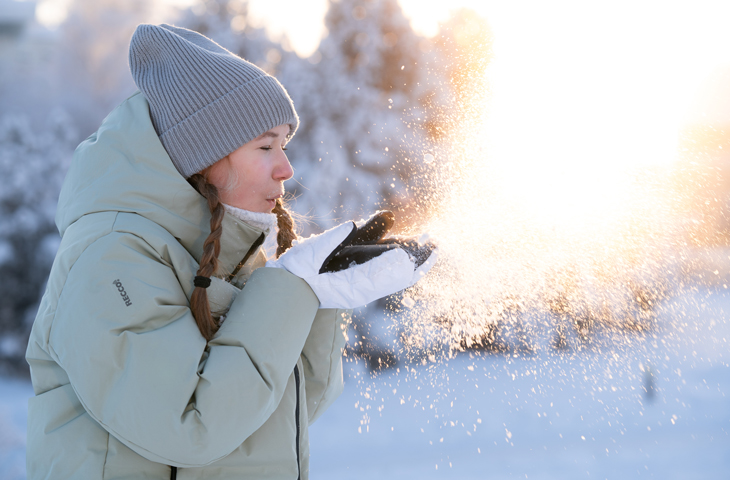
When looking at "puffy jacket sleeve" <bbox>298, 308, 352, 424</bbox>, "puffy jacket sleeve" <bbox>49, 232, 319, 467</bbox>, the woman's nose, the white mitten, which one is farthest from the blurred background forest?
"puffy jacket sleeve" <bbox>49, 232, 319, 467</bbox>

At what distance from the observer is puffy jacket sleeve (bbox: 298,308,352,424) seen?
1.42 meters

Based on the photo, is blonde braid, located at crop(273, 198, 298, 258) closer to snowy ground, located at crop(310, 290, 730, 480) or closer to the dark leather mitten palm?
the dark leather mitten palm

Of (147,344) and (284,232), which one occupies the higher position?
(147,344)

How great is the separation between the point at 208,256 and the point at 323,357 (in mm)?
494

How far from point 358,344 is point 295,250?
4.78 meters

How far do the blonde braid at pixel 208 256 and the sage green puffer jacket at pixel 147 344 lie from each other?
0.03 metres

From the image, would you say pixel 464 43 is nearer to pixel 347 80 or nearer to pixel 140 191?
pixel 347 80

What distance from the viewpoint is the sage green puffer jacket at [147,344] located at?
951 mm

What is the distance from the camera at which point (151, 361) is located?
0.95 m

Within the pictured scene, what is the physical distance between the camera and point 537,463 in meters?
3.73

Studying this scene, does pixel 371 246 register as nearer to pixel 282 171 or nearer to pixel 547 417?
pixel 282 171

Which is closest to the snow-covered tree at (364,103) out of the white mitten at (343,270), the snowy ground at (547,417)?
the snowy ground at (547,417)

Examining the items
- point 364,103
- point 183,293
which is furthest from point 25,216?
point 183,293

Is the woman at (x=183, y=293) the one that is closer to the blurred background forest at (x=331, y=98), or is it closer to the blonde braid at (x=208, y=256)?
the blonde braid at (x=208, y=256)
